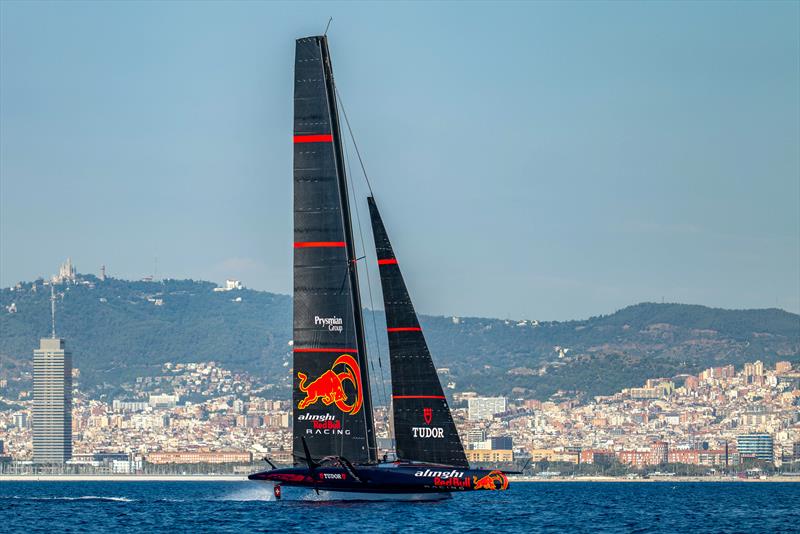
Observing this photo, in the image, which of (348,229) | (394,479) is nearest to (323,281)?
(348,229)

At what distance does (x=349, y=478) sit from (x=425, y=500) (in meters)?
2.32

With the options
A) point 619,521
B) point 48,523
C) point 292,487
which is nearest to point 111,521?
point 48,523

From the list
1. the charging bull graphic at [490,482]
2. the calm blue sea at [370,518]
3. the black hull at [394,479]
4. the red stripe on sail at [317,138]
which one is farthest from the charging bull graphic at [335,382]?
the red stripe on sail at [317,138]

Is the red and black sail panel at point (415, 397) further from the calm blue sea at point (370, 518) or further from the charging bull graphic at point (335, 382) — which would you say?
the calm blue sea at point (370, 518)

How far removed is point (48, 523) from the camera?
53688mm

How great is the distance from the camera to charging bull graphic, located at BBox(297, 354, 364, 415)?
47.2 m

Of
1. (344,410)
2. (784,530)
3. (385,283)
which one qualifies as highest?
(385,283)

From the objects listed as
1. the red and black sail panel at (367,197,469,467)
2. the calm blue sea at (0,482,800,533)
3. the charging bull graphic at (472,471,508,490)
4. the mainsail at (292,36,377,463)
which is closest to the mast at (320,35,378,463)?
the mainsail at (292,36,377,463)

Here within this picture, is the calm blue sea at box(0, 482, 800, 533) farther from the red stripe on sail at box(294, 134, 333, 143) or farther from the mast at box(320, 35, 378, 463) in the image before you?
the red stripe on sail at box(294, 134, 333, 143)

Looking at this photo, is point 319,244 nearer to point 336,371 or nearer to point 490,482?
point 336,371

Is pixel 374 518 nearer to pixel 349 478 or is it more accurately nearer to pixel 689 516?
pixel 349 478

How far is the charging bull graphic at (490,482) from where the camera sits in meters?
46.4

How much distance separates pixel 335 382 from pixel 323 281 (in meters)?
2.98

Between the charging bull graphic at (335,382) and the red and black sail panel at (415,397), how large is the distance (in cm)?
127
